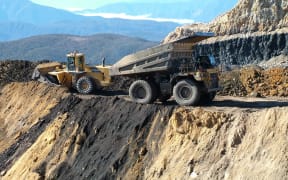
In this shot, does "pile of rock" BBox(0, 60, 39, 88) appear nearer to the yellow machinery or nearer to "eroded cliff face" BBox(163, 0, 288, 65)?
the yellow machinery

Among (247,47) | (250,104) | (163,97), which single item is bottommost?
(250,104)

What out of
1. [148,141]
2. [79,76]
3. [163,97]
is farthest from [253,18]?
[148,141]

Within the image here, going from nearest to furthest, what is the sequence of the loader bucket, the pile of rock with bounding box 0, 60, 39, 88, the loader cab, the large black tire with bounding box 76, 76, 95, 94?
the large black tire with bounding box 76, 76, 95, 94, the loader cab, the loader bucket, the pile of rock with bounding box 0, 60, 39, 88

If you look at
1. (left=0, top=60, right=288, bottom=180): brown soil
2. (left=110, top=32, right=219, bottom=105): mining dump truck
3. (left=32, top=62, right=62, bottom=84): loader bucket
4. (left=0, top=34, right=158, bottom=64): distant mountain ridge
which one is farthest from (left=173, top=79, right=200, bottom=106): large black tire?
(left=0, top=34, right=158, bottom=64): distant mountain ridge

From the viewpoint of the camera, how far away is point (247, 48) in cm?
5234

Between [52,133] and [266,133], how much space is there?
9515mm

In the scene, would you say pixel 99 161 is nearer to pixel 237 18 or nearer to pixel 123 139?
pixel 123 139

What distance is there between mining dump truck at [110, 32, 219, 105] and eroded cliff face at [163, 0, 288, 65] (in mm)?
30285

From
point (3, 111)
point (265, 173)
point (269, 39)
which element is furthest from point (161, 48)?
point (269, 39)

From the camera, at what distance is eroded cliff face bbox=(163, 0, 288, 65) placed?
5012 cm

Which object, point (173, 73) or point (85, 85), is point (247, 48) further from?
point (173, 73)

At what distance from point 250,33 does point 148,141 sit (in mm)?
36261

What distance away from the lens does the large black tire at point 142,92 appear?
67.7 ft

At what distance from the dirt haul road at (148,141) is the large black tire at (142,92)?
49cm
